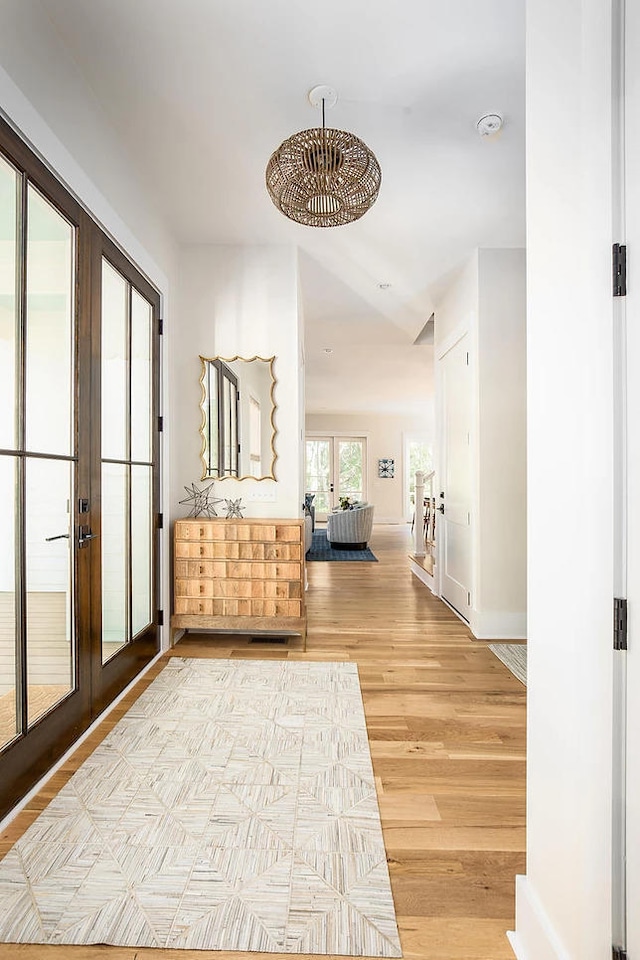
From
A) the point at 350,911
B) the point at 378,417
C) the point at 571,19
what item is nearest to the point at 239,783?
the point at 350,911

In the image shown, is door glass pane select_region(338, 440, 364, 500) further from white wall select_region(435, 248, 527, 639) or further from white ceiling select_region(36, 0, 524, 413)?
white wall select_region(435, 248, 527, 639)

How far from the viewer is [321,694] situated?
280cm

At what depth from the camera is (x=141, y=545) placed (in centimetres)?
319

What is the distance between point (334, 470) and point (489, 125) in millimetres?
10489

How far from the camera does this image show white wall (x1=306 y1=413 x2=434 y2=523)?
1305cm

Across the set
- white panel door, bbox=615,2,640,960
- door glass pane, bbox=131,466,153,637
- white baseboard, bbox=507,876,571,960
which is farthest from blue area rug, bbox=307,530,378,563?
white panel door, bbox=615,2,640,960

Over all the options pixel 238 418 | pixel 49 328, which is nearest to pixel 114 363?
pixel 49 328

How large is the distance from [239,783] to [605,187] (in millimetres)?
2076

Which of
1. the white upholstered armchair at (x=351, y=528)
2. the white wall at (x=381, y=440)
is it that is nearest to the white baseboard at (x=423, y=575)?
the white upholstered armchair at (x=351, y=528)

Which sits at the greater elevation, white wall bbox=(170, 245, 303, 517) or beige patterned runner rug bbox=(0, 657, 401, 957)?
white wall bbox=(170, 245, 303, 517)

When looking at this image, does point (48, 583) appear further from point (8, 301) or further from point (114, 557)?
point (8, 301)

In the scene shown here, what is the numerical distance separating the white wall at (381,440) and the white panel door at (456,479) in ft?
25.9

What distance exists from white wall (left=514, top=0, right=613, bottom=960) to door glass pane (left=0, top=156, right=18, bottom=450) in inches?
63.1

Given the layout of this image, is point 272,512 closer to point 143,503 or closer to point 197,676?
point 143,503
